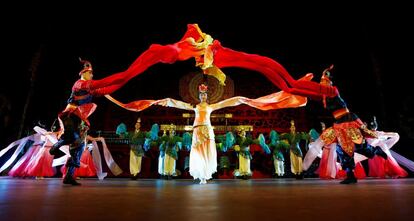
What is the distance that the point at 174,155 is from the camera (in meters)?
7.32

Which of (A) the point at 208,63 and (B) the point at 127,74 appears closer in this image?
(B) the point at 127,74

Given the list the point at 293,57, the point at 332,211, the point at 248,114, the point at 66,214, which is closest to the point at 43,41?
the point at 248,114

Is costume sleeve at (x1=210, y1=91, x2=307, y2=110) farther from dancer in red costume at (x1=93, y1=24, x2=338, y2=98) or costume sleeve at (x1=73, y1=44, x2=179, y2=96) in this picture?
costume sleeve at (x1=73, y1=44, x2=179, y2=96)

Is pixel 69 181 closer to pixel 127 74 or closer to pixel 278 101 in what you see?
pixel 127 74

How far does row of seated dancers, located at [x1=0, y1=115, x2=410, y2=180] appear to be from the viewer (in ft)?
20.7

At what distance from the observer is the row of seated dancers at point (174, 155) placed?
248 inches

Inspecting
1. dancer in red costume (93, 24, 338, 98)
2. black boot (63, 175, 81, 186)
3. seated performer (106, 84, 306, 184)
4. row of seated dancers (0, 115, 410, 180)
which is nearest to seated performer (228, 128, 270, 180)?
row of seated dancers (0, 115, 410, 180)

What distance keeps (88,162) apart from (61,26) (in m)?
3.38

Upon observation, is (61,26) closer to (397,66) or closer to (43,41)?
(43,41)

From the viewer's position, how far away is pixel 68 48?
781 cm

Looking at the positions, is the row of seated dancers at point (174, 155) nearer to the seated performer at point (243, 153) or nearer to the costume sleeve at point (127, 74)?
the seated performer at point (243, 153)

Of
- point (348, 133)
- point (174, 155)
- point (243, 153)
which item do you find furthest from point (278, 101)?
point (174, 155)

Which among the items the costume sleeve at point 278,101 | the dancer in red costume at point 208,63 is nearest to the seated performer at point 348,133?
the dancer in red costume at point 208,63

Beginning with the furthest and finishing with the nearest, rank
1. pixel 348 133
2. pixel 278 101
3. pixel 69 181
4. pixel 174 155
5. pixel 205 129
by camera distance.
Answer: pixel 174 155 → pixel 205 129 → pixel 278 101 → pixel 348 133 → pixel 69 181
